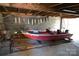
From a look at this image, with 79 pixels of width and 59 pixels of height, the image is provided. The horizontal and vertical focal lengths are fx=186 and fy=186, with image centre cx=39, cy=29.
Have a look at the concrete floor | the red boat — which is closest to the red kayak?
the red boat

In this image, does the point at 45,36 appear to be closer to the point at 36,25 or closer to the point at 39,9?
the point at 36,25

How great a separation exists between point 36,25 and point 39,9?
0.78 feet

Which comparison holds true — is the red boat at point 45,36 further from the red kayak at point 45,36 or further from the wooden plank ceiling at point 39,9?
the wooden plank ceiling at point 39,9

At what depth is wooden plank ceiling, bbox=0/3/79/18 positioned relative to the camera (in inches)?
106

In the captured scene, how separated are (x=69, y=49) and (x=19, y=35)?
0.76 m

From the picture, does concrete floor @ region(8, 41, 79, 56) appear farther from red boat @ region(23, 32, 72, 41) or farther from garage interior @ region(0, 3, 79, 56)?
red boat @ region(23, 32, 72, 41)

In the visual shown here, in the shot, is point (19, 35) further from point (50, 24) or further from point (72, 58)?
point (72, 58)

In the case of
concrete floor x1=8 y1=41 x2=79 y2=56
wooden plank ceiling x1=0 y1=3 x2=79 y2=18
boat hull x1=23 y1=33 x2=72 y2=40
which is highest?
wooden plank ceiling x1=0 y1=3 x2=79 y2=18

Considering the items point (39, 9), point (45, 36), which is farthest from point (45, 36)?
point (39, 9)

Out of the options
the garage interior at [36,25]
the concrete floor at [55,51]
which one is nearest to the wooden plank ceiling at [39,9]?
the garage interior at [36,25]

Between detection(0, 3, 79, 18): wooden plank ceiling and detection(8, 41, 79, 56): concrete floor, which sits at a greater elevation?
detection(0, 3, 79, 18): wooden plank ceiling

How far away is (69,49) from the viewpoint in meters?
2.71

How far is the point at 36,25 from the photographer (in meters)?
2.71

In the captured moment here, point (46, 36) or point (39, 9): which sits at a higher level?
point (39, 9)
